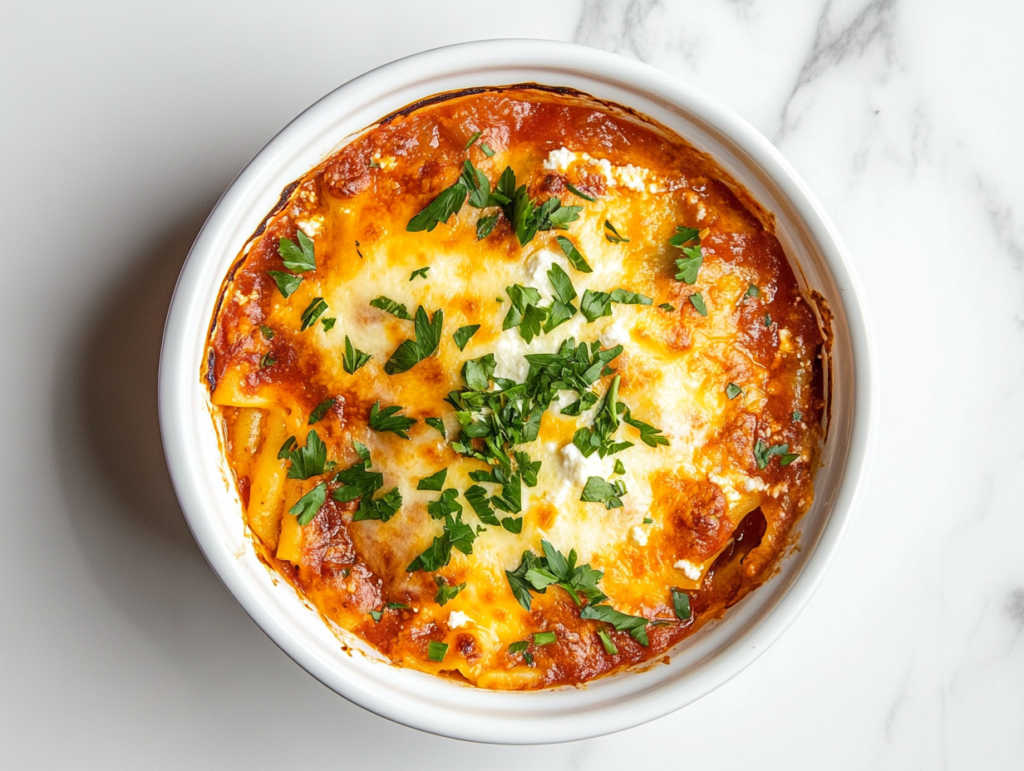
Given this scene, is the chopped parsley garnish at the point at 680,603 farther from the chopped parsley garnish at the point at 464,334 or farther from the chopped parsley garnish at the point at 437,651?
the chopped parsley garnish at the point at 464,334

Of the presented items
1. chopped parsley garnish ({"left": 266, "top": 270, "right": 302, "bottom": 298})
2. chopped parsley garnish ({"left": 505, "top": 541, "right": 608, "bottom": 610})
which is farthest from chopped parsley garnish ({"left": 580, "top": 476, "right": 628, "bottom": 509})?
chopped parsley garnish ({"left": 266, "top": 270, "right": 302, "bottom": 298})

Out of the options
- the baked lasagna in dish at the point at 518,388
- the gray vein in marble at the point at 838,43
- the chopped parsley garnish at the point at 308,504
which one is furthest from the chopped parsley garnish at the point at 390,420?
the gray vein in marble at the point at 838,43

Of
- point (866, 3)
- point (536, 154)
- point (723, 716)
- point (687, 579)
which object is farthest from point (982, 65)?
point (723, 716)

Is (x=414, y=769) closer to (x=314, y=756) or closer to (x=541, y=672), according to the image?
(x=314, y=756)

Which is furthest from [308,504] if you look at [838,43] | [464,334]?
[838,43]

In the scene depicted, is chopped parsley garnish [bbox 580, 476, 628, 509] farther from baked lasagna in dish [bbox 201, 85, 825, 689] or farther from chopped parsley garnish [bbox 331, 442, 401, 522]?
chopped parsley garnish [bbox 331, 442, 401, 522]
